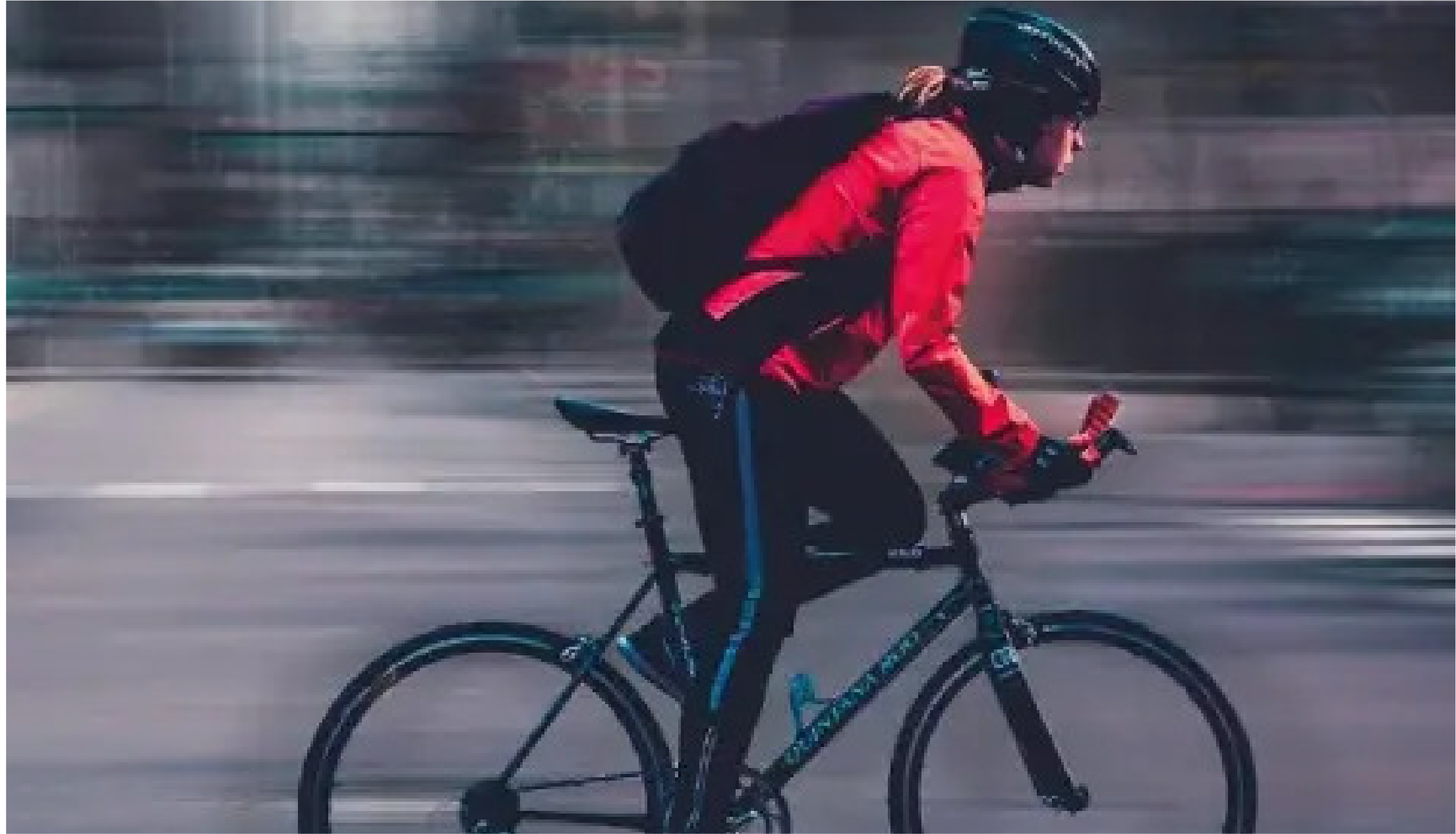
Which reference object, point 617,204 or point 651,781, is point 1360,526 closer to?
point 651,781

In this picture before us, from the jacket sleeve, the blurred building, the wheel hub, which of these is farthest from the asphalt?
the blurred building

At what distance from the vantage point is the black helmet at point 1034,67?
488cm

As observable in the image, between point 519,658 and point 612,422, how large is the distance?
1.46 feet

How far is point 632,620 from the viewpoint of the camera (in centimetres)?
505

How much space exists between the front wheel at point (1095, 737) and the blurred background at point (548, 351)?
106cm

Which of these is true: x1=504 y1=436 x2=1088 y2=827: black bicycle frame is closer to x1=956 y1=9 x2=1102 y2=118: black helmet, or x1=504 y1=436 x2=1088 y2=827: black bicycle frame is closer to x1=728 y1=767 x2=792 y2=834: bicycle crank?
x1=728 y1=767 x2=792 y2=834: bicycle crank

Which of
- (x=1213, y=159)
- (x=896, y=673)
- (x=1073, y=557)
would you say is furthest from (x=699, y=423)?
(x=1213, y=159)

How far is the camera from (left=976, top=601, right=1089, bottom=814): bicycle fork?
16.1ft

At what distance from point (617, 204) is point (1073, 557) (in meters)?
9.37

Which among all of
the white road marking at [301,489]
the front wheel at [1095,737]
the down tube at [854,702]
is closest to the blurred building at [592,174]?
the white road marking at [301,489]

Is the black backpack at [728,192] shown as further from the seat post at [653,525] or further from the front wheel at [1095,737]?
the front wheel at [1095,737]

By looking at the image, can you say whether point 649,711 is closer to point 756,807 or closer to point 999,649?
point 756,807

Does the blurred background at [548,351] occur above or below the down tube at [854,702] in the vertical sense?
below

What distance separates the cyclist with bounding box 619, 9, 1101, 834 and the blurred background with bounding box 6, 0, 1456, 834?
141cm
